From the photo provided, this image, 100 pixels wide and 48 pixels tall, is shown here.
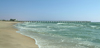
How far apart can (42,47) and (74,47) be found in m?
1.58

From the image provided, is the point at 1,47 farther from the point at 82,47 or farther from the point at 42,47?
the point at 82,47

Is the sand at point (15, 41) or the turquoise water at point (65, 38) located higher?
the sand at point (15, 41)

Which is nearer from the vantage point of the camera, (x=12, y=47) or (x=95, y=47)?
(x=12, y=47)

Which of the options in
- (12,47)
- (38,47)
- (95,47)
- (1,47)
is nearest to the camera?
(1,47)

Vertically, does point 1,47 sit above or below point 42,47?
above

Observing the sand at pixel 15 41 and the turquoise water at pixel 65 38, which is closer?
the sand at pixel 15 41

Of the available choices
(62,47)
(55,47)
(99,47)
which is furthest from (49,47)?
(99,47)

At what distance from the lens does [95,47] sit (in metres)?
5.05

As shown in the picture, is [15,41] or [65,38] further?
[65,38]

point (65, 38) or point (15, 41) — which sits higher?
point (15, 41)

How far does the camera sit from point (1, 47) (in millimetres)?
3902

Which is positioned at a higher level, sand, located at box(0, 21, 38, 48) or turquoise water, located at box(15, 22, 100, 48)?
sand, located at box(0, 21, 38, 48)

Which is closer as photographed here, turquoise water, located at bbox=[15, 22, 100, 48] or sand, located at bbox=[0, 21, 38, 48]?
sand, located at bbox=[0, 21, 38, 48]

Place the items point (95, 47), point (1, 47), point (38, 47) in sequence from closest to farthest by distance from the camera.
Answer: point (1, 47)
point (38, 47)
point (95, 47)
